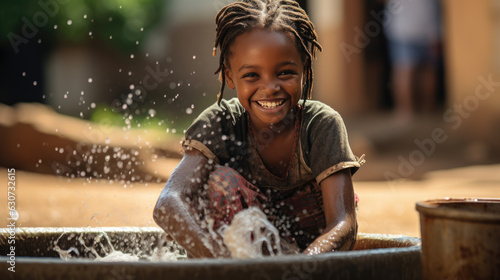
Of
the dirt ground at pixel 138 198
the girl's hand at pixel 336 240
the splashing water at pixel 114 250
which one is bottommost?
the dirt ground at pixel 138 198

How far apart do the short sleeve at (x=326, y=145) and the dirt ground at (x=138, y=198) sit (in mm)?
2372

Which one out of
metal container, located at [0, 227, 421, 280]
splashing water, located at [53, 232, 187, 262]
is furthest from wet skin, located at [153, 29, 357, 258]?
metal container, located at [0, 227, 421, 280]

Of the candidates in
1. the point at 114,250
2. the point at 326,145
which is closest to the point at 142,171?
the point at 114,250

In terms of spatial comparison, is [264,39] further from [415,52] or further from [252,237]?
[415,52]

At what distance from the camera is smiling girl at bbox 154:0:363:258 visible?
2.13 metres

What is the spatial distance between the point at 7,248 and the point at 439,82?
446 inches

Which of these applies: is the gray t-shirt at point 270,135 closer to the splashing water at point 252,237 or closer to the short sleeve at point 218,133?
the short sleeve at point 218,133

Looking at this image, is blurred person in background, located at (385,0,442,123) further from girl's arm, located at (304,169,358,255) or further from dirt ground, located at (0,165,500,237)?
girl's arm, located at (304,169,358,255)

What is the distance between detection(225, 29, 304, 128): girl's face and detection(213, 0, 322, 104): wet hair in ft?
0.13

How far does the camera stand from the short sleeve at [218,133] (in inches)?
91.2

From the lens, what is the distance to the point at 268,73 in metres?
2.22

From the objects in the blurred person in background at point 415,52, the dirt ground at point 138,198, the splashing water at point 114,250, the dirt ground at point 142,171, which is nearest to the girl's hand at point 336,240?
the splashing water at point 114,250

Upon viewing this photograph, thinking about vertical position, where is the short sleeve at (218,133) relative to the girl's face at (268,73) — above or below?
below

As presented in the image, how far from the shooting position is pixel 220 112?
2426 millimetres
